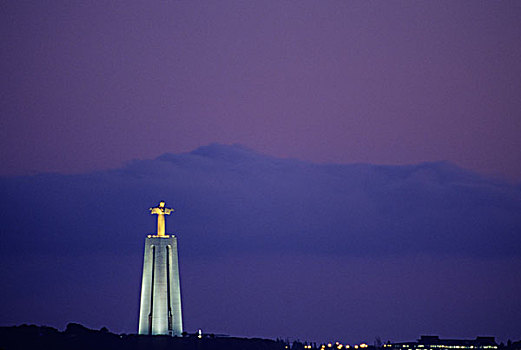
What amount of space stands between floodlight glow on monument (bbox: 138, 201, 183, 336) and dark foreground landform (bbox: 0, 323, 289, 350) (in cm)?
116

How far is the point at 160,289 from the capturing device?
4193 inches

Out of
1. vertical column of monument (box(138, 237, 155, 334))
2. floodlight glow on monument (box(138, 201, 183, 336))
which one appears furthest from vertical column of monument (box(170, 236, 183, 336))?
vertical column of monument (box(138, 237, 155, 334))

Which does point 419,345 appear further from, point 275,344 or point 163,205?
point 163,205

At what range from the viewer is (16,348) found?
106 meters

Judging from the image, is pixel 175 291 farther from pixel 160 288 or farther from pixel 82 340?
pixel 82 340

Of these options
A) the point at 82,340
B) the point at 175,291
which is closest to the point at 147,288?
the point at 175,291

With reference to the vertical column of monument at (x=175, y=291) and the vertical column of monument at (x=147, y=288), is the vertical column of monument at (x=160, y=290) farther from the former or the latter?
the vertical column of monument at (x=175, y=291)

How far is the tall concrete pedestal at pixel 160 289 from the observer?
10650cm

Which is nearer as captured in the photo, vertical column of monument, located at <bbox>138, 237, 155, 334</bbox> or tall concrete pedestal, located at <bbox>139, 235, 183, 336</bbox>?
tall concrete pedestal, located at <bbox>139, 235, 183, 336</bbox>

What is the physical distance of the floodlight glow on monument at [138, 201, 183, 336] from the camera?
349ft

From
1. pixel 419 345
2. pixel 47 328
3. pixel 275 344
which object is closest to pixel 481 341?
pixel 419 345

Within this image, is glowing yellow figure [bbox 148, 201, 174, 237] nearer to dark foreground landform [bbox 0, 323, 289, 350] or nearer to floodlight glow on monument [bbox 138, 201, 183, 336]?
floodlight glow on monument [bbox 138, 201, 183, 336]

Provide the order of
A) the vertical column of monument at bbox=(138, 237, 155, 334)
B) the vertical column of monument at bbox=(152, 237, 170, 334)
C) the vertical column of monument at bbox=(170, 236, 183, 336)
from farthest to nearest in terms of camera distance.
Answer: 1. the vertical column of monument at bbox=(170, 236, 183, 336)
2. the vertical column of monument at bbox=(138, 237, 155, 334)
3. the vertical column of monument at bbox=(152, 237, 170, 334)

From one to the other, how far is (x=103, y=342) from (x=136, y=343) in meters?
6.48
